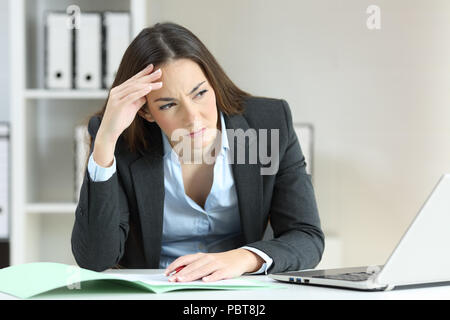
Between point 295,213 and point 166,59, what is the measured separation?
0.46 meters

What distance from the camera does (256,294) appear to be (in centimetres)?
82

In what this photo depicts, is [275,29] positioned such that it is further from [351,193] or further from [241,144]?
[241,144]

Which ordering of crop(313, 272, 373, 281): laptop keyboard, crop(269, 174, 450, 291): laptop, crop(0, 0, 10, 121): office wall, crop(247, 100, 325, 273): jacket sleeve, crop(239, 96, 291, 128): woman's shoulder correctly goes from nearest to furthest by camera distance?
crop(269, 174, 450, 291): laptop < crop(313, 272, 373, 281): laptop keyboard < crop(247, 100, 325, 273): jacket sleeve < crop(239, 96, 291, 128): woman's shoulder < crop(0, 0, 10, 121): office wall

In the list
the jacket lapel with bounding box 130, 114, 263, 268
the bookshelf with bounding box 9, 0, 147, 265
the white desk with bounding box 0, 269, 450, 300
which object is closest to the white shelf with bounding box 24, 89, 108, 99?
the bookshelf with bounding box 9, 0, 147, 265

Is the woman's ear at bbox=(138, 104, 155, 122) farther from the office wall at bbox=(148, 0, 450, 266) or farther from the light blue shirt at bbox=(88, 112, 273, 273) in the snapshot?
the office wall at bbox=(148, 0, 450, 266)

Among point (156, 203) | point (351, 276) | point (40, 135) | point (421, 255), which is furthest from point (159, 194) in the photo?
point (40, 135)

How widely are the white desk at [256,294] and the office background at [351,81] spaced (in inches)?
72.9

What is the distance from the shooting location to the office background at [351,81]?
2.67 meters

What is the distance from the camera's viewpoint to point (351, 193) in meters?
2.70

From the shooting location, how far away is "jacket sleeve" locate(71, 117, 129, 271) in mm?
1286

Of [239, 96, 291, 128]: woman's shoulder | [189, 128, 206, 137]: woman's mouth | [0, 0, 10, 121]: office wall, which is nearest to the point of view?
[189, 128, 206, 137]: woman's mouth

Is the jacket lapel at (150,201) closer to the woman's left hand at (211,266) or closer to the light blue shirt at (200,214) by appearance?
the light blue shirt at (200,214)

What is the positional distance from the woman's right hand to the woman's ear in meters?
0.14

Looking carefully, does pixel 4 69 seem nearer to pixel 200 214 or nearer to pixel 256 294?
pixel 200 214
